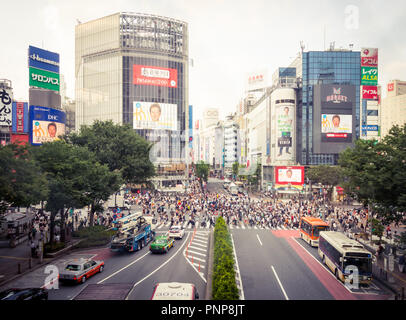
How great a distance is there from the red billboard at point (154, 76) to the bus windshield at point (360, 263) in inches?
2917

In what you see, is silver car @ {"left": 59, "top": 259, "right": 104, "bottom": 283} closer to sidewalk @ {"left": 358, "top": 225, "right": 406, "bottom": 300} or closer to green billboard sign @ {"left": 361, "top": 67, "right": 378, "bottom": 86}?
sidewalk @ {"left": 358, "top": 225, "right": 406, "bottom": 300}

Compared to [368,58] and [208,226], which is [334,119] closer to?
[368,58]

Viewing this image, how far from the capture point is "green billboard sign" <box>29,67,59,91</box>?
47.4 meters

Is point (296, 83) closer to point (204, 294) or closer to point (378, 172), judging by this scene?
point (378, 172)

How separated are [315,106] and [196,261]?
201 feet

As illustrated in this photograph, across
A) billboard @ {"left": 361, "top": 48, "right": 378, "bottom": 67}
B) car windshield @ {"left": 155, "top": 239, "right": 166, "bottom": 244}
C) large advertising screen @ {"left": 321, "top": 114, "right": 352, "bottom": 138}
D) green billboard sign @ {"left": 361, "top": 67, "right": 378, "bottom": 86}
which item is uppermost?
billboard @ {"left": 361, "top": 48, "right": 378, "bottom": 67}

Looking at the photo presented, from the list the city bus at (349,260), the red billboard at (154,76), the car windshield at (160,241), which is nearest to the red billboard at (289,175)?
the red billboard at (154,76)

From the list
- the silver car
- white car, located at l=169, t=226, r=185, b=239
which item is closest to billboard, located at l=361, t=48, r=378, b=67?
white car, located at l=169, t=226, r=185, b=239

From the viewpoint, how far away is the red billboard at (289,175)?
6525 cm

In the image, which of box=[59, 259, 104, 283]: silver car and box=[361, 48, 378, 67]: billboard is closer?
box=[59, 259, 104, 283]: silver car

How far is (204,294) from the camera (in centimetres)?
1488

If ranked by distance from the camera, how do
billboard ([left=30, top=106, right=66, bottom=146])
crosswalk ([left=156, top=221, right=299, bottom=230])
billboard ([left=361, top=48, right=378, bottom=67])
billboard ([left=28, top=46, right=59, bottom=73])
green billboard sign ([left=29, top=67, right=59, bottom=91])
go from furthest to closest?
billboard ([left=361, top=48, right=378, bottom=67]), billboard ([left=30, top=106, right=66, bottom=146]), green billboard sign ([left=29, top=67, right=59, bottom=91]), billboard ([left=28, top=46, right=59, bottom=73]), crosswalk ([left=156, top=221, right=299, bottom=230])

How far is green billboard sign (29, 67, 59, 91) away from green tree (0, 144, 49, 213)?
36453 mm

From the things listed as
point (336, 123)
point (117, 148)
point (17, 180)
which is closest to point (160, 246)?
point (17, 180)
